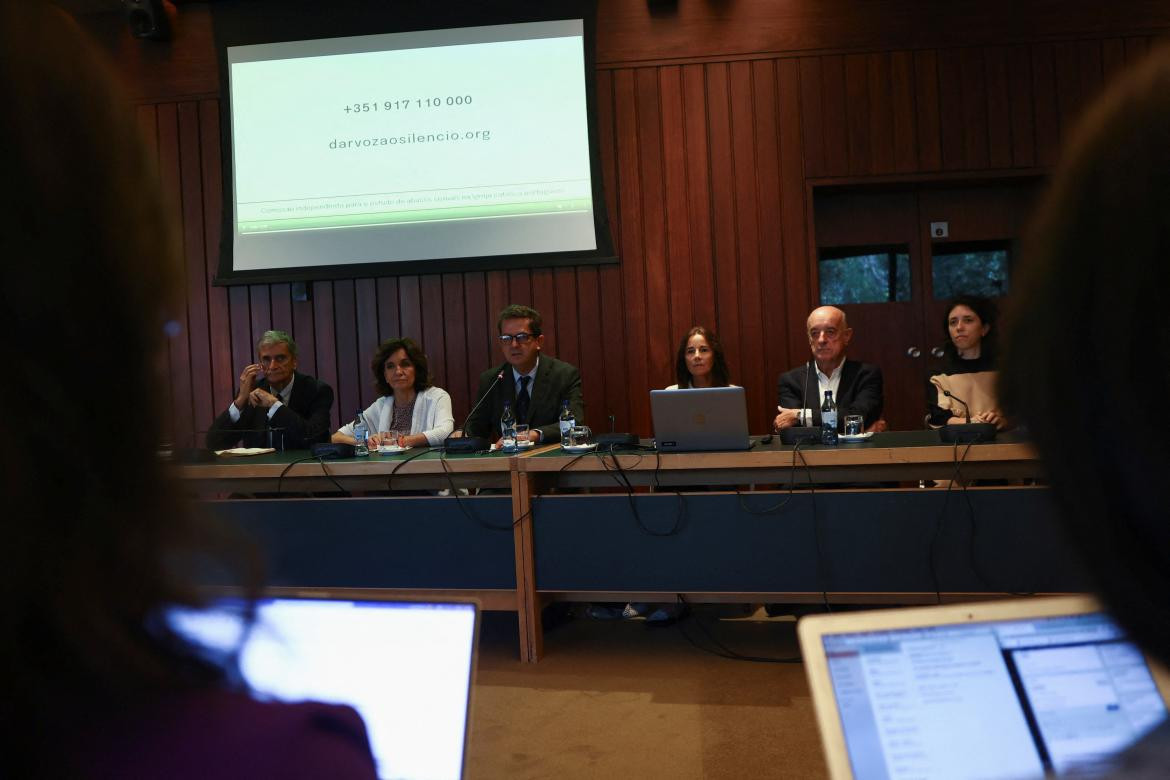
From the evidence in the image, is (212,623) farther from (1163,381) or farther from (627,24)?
(627,24)

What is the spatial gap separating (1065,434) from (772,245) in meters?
4.49

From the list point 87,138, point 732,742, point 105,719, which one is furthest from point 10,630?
point 732,742

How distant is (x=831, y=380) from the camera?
384cm

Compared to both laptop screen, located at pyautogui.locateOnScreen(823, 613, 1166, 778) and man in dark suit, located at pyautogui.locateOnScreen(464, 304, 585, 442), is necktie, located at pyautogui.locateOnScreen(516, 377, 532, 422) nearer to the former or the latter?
man in dark suit, located at pyautogui.locateOnScreen(464, 304, 585, 442)

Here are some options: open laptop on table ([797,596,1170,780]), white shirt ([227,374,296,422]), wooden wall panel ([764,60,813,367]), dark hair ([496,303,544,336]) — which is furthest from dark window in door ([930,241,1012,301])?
open laptop on table ([797,596,1170,780])

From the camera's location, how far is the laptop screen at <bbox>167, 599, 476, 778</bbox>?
692 millimetres

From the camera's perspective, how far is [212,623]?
39cm

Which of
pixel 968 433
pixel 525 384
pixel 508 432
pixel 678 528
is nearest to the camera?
pixel 968 433

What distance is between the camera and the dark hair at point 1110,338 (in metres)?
0.30

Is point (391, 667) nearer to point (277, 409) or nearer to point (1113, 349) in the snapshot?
point (1113, 349)

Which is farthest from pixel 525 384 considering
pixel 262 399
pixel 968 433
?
pixel 968 433

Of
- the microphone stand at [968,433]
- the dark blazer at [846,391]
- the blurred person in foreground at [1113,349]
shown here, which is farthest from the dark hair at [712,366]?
the blurred person in foreground at [1113,349]

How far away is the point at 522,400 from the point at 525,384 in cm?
8

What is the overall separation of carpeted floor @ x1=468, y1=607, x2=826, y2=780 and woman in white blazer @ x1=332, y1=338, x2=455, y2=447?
1.16m
